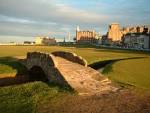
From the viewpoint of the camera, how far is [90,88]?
2131cm

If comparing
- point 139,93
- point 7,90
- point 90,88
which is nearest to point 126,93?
point 139,93

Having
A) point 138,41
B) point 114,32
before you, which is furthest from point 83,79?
point 114,32

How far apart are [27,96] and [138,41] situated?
124 meters

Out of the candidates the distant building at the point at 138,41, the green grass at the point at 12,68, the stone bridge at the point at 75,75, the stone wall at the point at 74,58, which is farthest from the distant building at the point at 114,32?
the stone bridge at the point at 75,75

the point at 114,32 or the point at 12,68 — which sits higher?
the point at 114,32

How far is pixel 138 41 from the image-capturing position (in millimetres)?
140250

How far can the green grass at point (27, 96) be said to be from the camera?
714 inches

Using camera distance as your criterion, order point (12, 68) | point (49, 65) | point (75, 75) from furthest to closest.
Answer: point (12, 68), point (49, 65), point (75, 75)

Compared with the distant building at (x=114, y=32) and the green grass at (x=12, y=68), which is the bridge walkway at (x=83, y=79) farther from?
the distant building at (x=114, y=32)

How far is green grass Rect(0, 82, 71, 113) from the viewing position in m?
18.1

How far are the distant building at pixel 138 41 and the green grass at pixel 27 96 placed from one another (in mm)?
110947

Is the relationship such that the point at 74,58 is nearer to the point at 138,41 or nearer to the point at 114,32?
the point at 138,41

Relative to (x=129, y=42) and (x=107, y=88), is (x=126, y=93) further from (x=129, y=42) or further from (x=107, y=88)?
(x=129, y=42)

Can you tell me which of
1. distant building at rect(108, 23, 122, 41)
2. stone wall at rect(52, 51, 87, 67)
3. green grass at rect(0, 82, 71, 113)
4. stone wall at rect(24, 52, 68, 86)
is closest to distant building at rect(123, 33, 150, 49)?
distant building at rect(108, 23, 122, 41)
